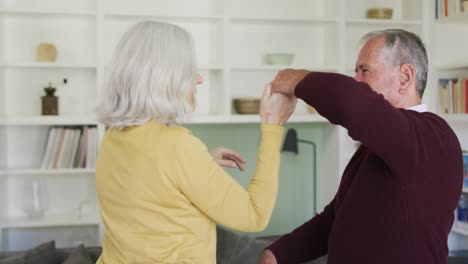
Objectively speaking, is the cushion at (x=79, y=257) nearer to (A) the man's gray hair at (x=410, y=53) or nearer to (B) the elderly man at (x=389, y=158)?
(B) the elderly man at (x=389, y=158)

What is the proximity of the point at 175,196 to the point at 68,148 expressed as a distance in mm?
2864

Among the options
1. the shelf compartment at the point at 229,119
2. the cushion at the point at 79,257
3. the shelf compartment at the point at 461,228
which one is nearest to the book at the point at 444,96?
the shelf compartment at the point at 461,228

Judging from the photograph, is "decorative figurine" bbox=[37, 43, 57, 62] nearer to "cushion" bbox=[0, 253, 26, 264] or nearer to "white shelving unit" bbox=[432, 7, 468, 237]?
"cushion" bbox=[0, 253, 26, 264]

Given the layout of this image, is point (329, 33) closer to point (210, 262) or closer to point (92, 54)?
point (92, 54)

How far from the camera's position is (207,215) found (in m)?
1.42

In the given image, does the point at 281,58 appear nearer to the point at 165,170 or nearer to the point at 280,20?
the point at 280,20

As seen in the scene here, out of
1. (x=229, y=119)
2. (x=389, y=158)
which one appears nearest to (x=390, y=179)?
(x=389, y=158)

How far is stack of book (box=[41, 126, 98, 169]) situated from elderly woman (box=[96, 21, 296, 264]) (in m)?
2.68

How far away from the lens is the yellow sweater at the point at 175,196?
4.51 ft

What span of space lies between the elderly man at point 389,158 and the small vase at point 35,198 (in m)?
2.85

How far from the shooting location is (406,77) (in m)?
1.66

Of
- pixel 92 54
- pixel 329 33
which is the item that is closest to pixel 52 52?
pixel 92 54

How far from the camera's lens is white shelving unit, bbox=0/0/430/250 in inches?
158

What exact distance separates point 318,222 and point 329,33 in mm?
2754
